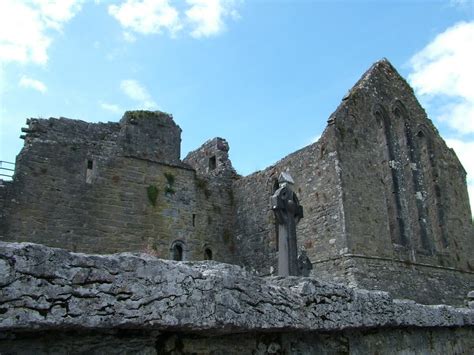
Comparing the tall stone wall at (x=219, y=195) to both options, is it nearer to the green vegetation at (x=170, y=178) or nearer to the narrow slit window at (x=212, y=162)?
the narrow slit window at (x=212, y=162)

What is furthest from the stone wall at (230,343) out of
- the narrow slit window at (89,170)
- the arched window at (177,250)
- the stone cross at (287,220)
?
the narrow slit window at (89,170)

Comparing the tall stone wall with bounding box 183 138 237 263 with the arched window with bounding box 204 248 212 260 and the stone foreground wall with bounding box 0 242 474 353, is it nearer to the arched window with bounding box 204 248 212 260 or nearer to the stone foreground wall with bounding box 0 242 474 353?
the arched window with bounding box 204 248 212 260

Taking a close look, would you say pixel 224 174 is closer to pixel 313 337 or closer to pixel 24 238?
pixel 24 238

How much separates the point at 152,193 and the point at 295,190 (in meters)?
4.83

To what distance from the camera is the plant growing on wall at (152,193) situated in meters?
15.9

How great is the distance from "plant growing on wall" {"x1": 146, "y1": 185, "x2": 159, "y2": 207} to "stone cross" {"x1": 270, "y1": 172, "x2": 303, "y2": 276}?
32.9 ft

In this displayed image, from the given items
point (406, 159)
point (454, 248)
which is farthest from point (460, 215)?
point (406, 159)

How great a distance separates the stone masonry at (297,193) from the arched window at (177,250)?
40 mm

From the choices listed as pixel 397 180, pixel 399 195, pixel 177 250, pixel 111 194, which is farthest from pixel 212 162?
pixel 399 195

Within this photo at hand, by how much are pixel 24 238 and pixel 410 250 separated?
38.8 ft

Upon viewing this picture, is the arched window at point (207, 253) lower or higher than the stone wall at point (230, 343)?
higher

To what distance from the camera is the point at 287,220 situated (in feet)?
19.9

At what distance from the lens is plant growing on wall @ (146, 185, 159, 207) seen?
15.9 m

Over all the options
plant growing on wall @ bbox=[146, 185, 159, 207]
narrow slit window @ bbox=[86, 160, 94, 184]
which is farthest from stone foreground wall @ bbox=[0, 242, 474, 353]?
plant growing on wall @ bbox=[146, 185, 159, 207]
